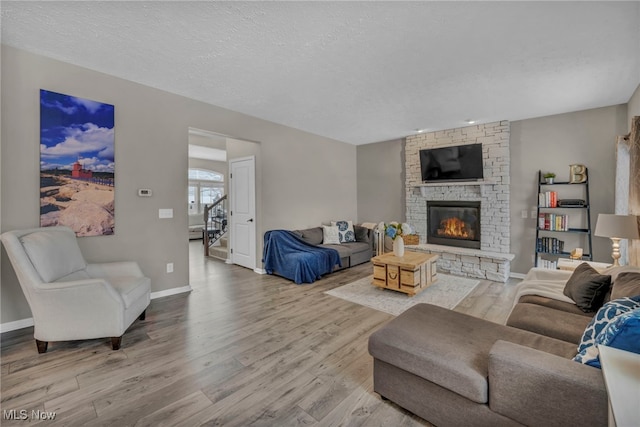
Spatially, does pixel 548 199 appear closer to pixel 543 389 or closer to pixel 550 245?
pixel 550 245

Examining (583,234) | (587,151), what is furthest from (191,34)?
(583,234)

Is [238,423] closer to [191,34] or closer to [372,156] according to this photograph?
[191,34]

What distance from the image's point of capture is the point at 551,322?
1.95m

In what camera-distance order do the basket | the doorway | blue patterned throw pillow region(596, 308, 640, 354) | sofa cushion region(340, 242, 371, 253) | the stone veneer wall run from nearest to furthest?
blue patterned throw pillow region(596, 308, 640, 354) < the stone veneer wall < the doorway < sofa cushion region(340, 242, 371, 253) < the basket

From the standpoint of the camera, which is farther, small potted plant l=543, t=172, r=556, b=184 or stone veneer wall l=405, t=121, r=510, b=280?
stone veneer wall l=405, t=121, r=510, b=280

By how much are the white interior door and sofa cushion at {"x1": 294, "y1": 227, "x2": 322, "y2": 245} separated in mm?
895

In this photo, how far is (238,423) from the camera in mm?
1604

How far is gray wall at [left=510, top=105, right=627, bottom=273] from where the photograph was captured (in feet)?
13.1

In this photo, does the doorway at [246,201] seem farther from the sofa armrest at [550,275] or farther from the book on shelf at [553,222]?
the book on shelf at [553,222]

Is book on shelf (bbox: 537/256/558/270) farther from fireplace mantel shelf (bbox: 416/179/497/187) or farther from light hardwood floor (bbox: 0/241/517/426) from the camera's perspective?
light hardwood floor (bbox: 0/241/517/426)

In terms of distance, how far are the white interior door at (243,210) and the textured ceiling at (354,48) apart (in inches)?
54.3

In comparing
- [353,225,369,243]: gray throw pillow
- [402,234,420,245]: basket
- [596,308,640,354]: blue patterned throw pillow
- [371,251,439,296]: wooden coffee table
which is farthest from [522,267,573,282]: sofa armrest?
[353,225,369,243]: gray throw pillow

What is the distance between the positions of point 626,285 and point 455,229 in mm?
3649

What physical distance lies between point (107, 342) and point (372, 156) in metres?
5.87
